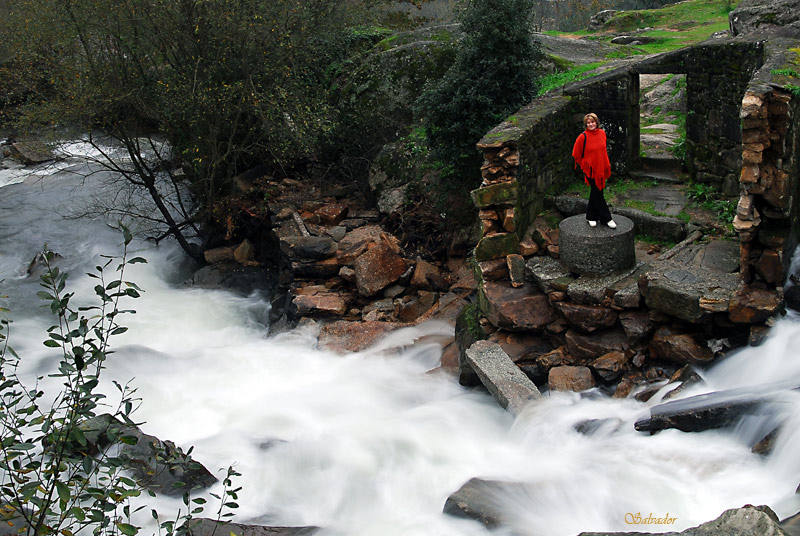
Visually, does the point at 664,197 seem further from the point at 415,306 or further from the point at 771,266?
the point at 415,306

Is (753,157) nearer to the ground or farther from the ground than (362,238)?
farther from the ground

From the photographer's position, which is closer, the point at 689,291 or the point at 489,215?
the point at 689,291

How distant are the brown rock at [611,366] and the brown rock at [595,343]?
112mm

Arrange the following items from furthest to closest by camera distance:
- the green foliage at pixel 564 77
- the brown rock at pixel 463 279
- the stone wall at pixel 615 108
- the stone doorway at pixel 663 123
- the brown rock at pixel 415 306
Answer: the green foliage at pixel 564 77 → the brown rock at pixel 463 279 → the brown rock at pixel 415 306 → the stone doorway at pixel 663 123 → the stone wall at pixel 615 108

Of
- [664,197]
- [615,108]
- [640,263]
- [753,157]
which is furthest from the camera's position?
[615,108]

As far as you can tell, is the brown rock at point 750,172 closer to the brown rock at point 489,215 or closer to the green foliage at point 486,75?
the brown rock at point 489,215

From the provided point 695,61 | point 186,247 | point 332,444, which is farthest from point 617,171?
point 186,247

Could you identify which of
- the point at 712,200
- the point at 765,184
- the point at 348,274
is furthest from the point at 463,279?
the point at 765,184

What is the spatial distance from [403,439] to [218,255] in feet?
24.2

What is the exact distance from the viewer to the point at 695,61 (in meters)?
9.70

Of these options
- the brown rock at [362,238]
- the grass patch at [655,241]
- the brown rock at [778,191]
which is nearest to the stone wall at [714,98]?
the grass patch at [655,241]

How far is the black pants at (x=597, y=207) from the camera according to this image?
8.31m

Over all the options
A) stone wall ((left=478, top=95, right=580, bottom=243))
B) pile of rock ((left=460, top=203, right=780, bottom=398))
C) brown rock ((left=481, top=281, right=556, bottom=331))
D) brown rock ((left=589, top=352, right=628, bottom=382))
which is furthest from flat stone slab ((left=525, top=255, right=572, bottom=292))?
brown rock ((left=589, top=352, right=628, bottom=382))

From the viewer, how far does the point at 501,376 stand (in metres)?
8.07
